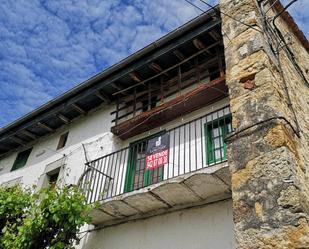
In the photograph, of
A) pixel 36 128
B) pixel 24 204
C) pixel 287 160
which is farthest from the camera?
pixel 36 128

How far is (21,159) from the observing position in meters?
12.2

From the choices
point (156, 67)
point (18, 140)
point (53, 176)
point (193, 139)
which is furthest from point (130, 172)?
point (18, 140)

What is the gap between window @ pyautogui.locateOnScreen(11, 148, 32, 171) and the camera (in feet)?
39.2

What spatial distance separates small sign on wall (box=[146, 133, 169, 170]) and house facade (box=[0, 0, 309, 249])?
26 mm

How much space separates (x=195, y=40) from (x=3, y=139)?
8.48 meters

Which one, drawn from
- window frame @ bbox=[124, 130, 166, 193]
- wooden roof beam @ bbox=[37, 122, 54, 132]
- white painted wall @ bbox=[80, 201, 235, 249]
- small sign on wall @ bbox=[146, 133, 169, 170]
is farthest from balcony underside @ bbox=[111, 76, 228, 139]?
wooden roof beam @ bbox=[37, 122, 54, 132]

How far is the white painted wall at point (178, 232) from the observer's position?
5535 mm

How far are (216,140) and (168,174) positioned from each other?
1308mm

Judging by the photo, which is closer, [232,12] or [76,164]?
[232,12]

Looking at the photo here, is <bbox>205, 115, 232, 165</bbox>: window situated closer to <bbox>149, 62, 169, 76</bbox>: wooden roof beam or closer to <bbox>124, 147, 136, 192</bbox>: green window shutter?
<bbox>124, 147, 136, 192</bbox>: green window shutter

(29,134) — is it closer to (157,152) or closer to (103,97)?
(103,97)

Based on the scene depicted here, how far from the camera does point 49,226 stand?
6.41 m

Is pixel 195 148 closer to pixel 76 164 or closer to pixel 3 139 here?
pixel 76 164

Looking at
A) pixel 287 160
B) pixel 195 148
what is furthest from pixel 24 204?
pixel 287 160
